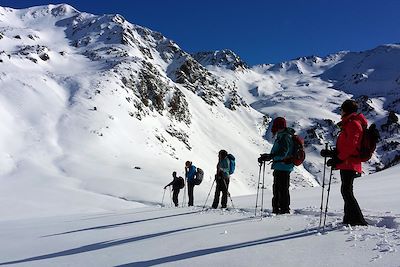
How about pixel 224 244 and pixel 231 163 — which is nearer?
pixel 224 244

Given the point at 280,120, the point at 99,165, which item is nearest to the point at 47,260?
the point at 280,120

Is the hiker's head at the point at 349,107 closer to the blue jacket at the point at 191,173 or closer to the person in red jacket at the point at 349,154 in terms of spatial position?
the person in red jacket at the point at 349,154

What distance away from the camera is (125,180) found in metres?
39.6

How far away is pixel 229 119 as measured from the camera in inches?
5581

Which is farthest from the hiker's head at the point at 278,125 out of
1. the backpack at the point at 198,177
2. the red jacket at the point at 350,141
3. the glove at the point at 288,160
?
the backpack at the point at 198,177

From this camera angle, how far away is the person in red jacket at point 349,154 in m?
6.84

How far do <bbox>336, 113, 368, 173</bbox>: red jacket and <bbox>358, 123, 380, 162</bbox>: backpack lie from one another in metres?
0.06

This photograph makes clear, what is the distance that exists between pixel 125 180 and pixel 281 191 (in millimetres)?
31100

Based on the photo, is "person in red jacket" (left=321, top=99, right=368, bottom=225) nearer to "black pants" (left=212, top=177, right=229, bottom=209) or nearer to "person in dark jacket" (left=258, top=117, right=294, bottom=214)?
"person in dark jacket" (left=258, top=117, right=294, bottom=214)

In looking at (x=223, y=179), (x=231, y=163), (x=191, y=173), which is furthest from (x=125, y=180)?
(x=223, y=179)

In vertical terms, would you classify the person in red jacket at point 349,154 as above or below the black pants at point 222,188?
above

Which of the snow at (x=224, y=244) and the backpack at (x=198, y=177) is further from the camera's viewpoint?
the backpack at (x=198, y=177)

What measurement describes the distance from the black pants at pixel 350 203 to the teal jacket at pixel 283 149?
8.49 ft

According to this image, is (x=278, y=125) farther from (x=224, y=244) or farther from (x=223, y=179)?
(x=223, y=179)
